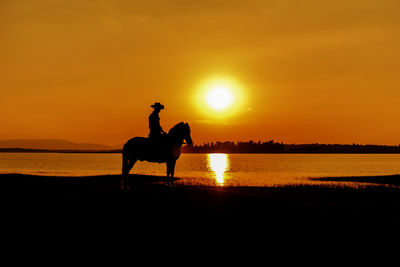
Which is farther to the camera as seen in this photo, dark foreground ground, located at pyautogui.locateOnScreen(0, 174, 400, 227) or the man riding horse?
the man riding horse

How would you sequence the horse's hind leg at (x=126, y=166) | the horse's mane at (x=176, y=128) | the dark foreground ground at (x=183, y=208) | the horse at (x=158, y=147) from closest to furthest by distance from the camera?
the dark foreground ground at (x=183, y=208), the horse at (x=158, y=147), the horse's hind leg at (x=126, y=166), the horse's mane at (x=176, y=128)

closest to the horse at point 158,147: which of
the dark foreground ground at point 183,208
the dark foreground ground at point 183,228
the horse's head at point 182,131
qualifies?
the horse's head at point 182,131

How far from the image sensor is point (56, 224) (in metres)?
14.7

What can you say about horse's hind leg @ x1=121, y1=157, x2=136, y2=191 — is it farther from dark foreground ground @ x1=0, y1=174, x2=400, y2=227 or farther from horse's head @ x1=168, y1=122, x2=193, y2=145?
horse's head @ x1=168, y1=122, x2=193, y2=145

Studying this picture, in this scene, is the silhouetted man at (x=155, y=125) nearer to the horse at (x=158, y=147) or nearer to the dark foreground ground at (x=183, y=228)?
the horse at (x=158, y=147)

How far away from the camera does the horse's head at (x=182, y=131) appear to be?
22.4 meters

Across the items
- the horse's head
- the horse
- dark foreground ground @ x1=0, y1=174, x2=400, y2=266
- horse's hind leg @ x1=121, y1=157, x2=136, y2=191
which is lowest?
dark foreground ground @ x1=0, y1=174, x2=400, y2=266

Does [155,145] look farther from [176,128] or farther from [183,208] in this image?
[183,208]

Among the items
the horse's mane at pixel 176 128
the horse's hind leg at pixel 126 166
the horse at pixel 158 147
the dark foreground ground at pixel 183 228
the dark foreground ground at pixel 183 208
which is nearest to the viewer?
the dark foreground ground at pixel 183 228

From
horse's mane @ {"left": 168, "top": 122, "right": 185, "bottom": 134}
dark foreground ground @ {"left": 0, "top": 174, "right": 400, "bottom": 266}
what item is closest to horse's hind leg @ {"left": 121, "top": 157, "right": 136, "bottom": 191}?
dark foreground ground @ {"left": 0, "top": 174, "right": 400, "bottom": 266}

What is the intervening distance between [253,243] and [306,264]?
202 centimetres

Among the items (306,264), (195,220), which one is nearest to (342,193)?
(195,220)

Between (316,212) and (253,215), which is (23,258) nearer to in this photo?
(253,215)

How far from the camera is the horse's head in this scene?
22.4 metres
